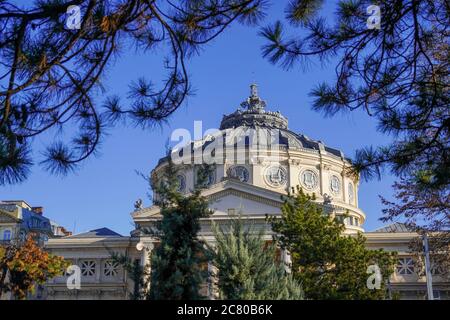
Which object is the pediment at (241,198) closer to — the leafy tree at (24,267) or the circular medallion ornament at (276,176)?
the circular medallion ornament at (276,176)

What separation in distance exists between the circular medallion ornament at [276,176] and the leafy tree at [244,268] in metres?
44.6

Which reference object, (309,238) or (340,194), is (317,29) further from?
(340,194)

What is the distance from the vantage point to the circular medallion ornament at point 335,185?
60188mm

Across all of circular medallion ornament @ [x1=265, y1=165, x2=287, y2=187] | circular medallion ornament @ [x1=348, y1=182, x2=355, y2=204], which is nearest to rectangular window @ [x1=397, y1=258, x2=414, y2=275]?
circular medallion ornament @ [x1=348, y1=182, x2=355, y2=204]

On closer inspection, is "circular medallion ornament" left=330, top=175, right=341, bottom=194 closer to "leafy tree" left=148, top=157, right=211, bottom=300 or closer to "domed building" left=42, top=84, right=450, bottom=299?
"domed building" left=42, top=84, right=450, bottom=299

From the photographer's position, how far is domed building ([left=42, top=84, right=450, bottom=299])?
47125 millimetres

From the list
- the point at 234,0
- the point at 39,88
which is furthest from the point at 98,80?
the point at 234,0

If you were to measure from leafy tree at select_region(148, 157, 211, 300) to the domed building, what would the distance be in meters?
→ 31.2

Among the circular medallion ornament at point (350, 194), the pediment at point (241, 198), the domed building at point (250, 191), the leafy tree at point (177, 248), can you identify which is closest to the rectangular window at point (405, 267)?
the domed building at point (250, 191)

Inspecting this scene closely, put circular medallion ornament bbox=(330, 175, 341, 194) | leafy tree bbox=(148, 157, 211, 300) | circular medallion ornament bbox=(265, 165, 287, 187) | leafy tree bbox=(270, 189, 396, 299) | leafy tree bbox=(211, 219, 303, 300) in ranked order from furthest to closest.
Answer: circular medallion ornament bbox=(330, 175, 341, 194) < circular medallion ornament bbox=(265, 165, 287, 187) < leafy tree bbox=(270, 189, 396, 299) < leafy tree bbox=(211, 219, 303, 300) < leafy tree bbox=(148, 157, 211, 300)

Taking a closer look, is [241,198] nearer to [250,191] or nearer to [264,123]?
[250,191]

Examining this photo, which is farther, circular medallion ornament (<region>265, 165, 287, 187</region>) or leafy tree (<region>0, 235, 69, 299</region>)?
circular medallion ornament (<region>265, 165, 287, 187</region>)

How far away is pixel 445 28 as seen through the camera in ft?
24.3

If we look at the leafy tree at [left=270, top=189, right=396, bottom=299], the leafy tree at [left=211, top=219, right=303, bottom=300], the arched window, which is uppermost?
the arched window
